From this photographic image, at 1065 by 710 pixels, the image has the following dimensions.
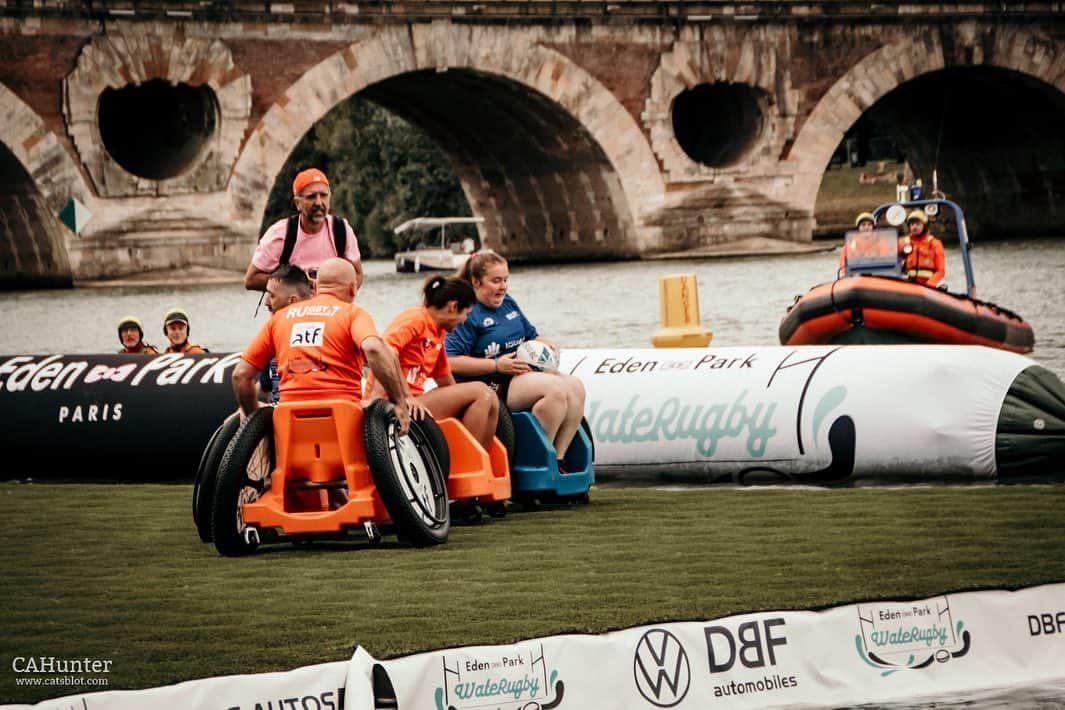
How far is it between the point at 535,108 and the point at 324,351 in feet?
116

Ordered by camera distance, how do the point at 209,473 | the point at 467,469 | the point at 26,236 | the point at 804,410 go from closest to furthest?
the point at 209,473 < the point at 467,469 < the point at 804,410 < the point at 26,236

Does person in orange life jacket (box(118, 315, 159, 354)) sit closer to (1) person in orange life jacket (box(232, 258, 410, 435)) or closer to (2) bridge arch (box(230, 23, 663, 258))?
(1) person in orange life jacket (box(232, 258, 410, 435))

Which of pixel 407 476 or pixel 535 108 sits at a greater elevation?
pixel 535 108

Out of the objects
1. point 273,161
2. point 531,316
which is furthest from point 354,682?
point 273,161

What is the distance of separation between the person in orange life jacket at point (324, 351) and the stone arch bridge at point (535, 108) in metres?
29.1

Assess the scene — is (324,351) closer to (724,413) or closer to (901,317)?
(724,413)

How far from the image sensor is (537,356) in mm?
10078

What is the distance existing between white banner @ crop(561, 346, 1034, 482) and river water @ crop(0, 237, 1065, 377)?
329 inches

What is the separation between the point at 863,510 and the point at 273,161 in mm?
31364

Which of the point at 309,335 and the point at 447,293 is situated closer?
the point at 309,335

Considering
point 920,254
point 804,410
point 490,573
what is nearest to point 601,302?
point 920,254

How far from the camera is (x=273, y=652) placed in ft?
21.3

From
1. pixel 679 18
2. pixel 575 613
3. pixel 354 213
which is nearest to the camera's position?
pixel 575 613

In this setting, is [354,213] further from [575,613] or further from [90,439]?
[575,613]
